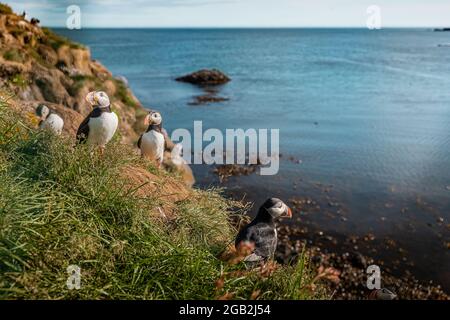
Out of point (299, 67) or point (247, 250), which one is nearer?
point (247, 250)

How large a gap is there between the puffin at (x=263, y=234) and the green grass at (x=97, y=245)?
0.33 meters

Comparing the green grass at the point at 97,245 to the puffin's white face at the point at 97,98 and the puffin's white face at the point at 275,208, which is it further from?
the puffin's white face at the point at 97,98

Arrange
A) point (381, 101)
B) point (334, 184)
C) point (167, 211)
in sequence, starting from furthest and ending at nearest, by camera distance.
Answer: point (381, 101)
point (334, 184)
point (167, 211)

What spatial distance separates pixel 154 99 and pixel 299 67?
3483 cm

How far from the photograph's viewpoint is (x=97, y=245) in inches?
174

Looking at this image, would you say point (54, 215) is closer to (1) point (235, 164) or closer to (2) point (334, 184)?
(2) point (334, 184)

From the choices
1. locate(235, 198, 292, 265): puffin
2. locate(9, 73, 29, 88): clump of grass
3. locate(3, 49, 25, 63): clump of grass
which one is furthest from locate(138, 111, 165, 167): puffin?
locate(3, 49, 25, 63): clump of grass

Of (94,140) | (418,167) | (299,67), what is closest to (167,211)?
(94,140)

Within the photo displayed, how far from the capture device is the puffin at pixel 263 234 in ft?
17.1

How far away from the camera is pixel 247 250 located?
13.0ft

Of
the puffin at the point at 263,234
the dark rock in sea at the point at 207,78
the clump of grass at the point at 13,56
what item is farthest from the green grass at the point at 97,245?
the dark rock in sea at the point at 207,78

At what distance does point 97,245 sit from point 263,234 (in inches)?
77.9

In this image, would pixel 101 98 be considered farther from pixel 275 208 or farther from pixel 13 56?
pixel 13 56

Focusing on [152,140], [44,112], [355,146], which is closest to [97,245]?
[152,140]
